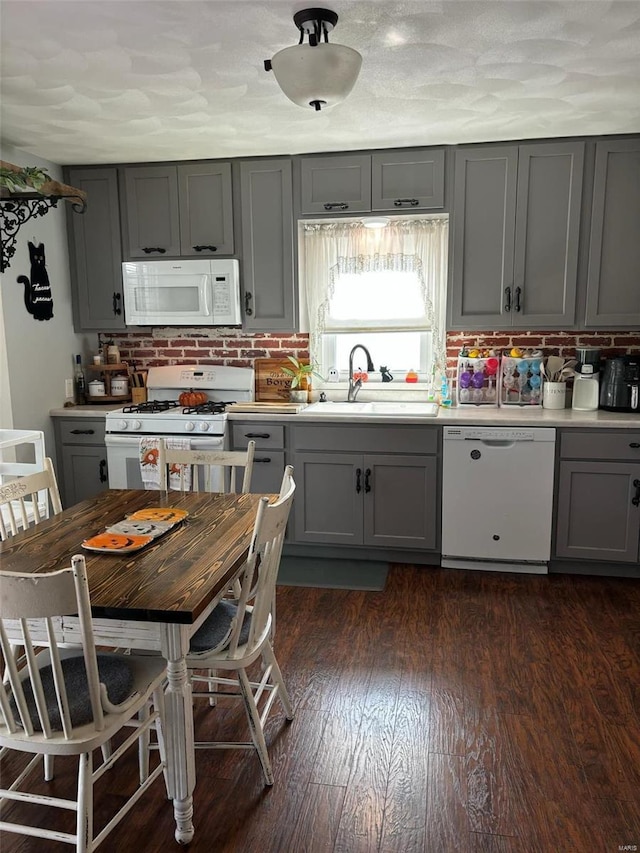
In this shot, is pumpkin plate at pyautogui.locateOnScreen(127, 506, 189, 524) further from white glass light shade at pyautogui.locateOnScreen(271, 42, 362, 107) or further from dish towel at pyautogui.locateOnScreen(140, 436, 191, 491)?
white glass light shade at pyautogui.locateOnScreen(271, 42, 362, 107)

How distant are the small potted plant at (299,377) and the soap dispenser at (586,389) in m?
1.63

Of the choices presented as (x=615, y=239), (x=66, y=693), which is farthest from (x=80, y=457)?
(x=615, y=239)

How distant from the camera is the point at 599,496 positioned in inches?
139

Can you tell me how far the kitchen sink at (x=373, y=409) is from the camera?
147 inches

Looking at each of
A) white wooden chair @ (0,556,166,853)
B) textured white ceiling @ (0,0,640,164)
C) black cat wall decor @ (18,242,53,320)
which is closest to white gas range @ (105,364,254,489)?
black cat wall decor @ (18,242,53,320)

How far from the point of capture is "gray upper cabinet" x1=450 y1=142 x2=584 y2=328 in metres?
3.65

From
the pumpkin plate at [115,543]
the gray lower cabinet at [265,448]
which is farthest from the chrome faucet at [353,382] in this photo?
the pumpkin plate at [115,543]

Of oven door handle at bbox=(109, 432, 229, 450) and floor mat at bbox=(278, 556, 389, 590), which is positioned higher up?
oven door handle at bbox=(109, 432, 229, 450)

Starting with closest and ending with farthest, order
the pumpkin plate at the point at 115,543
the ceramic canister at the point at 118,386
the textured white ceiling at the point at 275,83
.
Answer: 1. the pumpkin plate at the point at 115,543
2. the textured white ceiling at the point at 275,83
3. the ceramic canister at the point at 118,386

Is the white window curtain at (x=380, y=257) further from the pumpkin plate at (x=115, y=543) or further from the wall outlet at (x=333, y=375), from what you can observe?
the pumpkin plate at (x=115, y=543)

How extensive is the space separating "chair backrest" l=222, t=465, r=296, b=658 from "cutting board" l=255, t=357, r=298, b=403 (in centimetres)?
216

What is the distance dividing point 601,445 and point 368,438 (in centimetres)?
124

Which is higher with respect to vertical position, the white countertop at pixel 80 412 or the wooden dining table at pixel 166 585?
the white countertop at pixel 80 412

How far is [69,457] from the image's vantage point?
4.18 m
